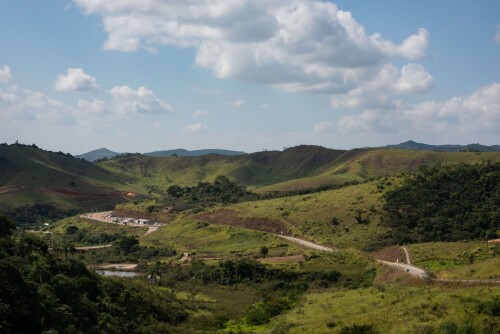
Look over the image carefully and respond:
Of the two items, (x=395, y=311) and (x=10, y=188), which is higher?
(x=10, y=188)

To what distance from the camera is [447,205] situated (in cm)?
10069

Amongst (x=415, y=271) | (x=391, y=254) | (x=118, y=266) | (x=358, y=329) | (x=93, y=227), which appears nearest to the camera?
(x=358, y=329)

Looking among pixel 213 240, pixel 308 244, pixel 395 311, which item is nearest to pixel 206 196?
pixel 213 240

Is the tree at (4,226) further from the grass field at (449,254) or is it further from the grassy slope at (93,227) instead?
the grassy slope at (93,227)

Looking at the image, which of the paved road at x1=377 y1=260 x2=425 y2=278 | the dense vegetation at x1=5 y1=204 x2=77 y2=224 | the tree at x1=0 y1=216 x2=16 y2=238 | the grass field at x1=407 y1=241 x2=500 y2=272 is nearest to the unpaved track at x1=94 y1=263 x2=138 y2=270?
the tree at x1=0 y1=216 x2=16 y2=238

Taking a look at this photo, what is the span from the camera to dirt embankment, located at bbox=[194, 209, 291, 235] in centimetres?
11016

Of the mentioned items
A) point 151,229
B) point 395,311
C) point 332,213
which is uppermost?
point 332,213

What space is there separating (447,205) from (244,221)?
147ft

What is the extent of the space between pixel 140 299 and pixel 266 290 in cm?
2295

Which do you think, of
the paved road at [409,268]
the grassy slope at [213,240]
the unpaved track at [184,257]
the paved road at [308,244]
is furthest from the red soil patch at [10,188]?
the paved road at [409,268]

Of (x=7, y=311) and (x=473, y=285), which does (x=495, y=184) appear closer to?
(x=473, y=285)

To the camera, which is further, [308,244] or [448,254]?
[308,244]

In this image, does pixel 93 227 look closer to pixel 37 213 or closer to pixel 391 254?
pixel 37 213

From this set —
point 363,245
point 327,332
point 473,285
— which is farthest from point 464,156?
point 327,332
